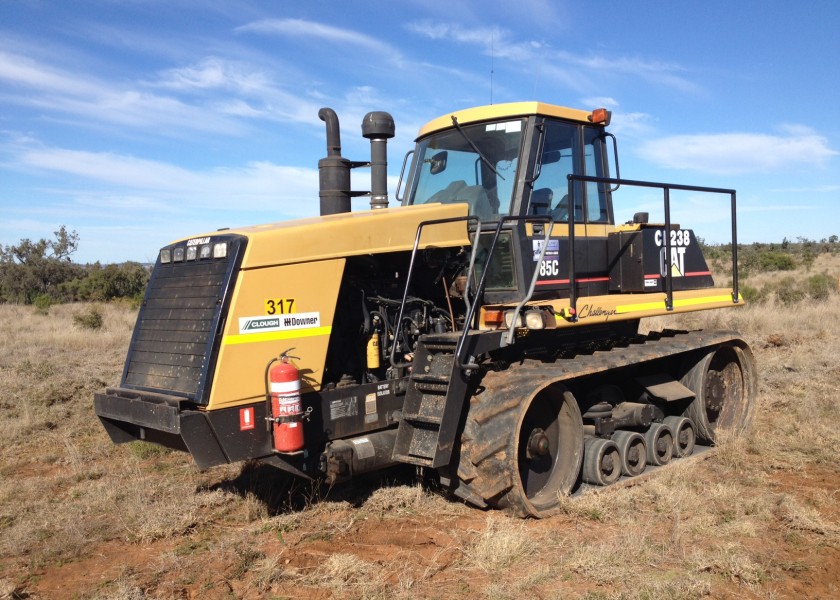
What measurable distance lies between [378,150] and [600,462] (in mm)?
3627

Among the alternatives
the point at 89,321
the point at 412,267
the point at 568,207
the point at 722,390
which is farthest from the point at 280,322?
the point at 89,321

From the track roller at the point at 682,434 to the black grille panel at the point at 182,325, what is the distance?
477 cm

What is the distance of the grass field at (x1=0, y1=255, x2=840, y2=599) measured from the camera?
14.6ft

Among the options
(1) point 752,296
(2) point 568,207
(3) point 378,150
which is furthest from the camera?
(1) point 752,296

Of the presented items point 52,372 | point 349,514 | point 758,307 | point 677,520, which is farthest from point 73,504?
point 758,307

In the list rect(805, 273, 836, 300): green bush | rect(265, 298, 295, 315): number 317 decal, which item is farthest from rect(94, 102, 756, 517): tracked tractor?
rect(805, 273, 836, 300): green bush

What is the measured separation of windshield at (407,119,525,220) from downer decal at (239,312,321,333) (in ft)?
6.53

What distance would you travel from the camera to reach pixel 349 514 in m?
5.73

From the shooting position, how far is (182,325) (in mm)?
5254

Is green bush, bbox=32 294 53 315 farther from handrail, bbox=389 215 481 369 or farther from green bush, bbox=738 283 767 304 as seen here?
green bush, bbox=738 283 767 304

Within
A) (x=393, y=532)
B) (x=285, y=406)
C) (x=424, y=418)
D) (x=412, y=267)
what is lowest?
(x=393, y=532)

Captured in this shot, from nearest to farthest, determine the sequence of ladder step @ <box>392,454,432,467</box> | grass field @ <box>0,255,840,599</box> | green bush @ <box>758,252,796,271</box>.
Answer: grass field @ <box>0,255,840,599</box>
ladder step @ <box>392,454,432,467</box>
green bush @ <box>758,252,796,271</box>

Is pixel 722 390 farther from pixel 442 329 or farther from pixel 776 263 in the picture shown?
pixel 776 263

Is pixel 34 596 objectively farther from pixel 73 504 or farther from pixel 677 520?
pixel 677 520
